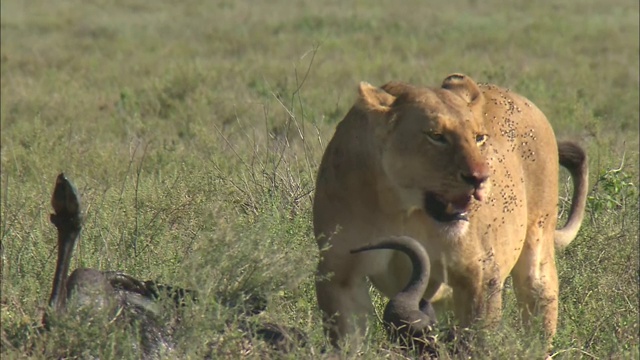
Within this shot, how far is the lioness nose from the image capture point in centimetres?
457

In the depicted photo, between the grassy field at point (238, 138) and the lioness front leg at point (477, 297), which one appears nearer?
the grassy field at point (238, 138)

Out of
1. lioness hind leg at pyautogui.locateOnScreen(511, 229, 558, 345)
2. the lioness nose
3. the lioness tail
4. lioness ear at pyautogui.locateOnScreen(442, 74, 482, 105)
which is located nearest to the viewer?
the lioness nose

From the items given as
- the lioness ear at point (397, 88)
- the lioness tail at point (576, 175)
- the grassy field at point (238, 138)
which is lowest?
the grassy field at point (238, 138)

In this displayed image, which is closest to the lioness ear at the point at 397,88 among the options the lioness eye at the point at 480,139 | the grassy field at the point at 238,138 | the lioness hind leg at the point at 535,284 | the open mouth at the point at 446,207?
the lioness eye at the point at 480,139

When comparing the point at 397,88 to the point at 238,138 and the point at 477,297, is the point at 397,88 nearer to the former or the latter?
the point at 477,297

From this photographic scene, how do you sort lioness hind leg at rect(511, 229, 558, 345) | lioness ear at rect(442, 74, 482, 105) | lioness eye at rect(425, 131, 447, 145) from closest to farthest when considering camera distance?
lioness eye at rect(425, 131, 447, 145) → lioness ear at rect(442, 74, 482, 105) → lioness hind leg at rect(511, 229, 558, 345)

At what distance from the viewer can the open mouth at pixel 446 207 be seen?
4.73 metres

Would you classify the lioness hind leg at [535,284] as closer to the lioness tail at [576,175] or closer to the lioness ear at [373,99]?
the lioness tail at [576,175]

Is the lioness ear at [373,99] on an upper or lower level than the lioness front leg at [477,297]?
upper

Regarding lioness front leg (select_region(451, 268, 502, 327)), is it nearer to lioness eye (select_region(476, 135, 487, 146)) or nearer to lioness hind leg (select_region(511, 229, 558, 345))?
lioness eye (select_region(476, 135, 487, 146))

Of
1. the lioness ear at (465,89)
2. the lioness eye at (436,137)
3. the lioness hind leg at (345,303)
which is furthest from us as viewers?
the lioness ear at (465,89)

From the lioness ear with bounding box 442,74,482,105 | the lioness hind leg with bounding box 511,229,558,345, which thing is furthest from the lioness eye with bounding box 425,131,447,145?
the lioness hind leg with bounding box 511,229,558,345

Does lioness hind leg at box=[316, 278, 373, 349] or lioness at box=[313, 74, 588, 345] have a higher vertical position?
lioness at box=[313, 74, 588, 345]

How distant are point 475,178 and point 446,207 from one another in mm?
220
